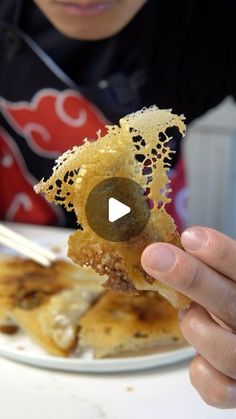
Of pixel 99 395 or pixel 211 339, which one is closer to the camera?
pixel 211 339

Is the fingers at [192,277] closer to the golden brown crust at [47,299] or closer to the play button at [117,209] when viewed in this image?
the play button at [117,209]

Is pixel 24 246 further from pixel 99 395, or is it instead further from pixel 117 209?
pixel 117 209

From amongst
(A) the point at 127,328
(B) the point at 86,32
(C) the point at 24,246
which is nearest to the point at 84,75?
(B) the point at 86,32

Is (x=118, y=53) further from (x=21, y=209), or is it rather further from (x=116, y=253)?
(x=116, y=253)

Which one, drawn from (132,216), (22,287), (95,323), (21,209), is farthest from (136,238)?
(21,209)

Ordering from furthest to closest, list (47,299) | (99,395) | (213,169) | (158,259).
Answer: (213,169) < (47,299) < (99,395) < (158,259)

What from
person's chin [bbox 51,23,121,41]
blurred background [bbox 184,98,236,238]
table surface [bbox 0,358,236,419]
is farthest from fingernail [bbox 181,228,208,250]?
blurred background [bbox 184,98,236,238]

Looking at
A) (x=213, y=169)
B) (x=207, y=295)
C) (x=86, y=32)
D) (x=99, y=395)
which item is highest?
(x=86, y=32)
